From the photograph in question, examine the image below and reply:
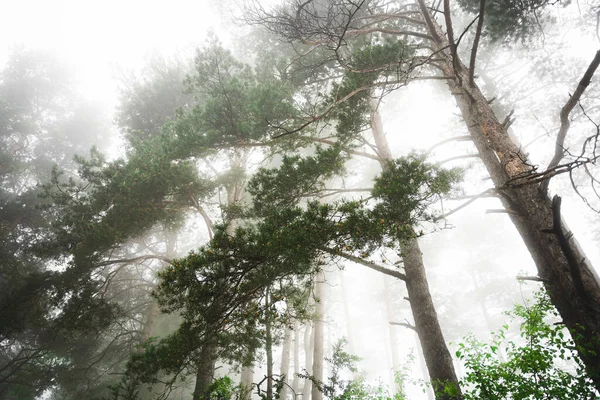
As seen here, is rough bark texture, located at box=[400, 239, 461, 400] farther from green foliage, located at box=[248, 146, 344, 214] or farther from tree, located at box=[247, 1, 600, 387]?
green foliage, located at box=[248, 146, 344, 214]

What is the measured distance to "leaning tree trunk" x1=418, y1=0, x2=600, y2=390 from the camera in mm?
2912

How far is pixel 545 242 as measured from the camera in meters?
3.60

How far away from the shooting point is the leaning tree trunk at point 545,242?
9.55 ft

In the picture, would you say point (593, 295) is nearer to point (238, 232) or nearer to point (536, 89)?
point (238, 232)

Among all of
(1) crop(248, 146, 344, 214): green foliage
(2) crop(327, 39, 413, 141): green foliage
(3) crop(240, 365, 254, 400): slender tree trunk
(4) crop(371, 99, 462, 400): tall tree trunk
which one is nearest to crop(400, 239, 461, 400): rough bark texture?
(4) crop(371, 99, 462, 400): tall tree trunk

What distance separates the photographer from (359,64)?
18.1ft

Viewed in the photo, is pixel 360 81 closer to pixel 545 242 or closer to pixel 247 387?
pixel 545 242

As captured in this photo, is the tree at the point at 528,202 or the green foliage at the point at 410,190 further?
the green foliage at the point at 410,190

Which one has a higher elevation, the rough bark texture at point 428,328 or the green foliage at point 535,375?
the rough bark texture at point 428,328

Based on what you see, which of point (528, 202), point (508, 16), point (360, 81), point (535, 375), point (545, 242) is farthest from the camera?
point (508, 16)

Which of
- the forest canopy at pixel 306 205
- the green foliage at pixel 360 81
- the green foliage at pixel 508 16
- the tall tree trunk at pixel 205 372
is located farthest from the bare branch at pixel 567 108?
the tall tree trunk at pixel 205 372

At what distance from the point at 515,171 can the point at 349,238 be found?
8.70 feet

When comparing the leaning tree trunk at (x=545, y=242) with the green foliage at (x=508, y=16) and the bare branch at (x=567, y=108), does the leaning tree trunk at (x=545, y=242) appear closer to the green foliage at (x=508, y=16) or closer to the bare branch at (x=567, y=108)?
the bare branch at (x=567, y=108)

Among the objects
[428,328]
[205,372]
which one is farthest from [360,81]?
[205,372]
